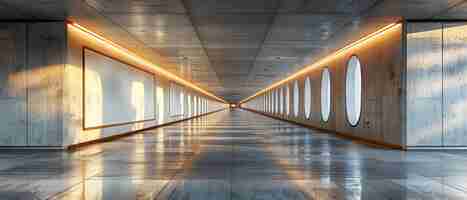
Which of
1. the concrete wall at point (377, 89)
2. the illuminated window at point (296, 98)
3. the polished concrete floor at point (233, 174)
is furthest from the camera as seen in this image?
the illuminated window at point (296, 98)

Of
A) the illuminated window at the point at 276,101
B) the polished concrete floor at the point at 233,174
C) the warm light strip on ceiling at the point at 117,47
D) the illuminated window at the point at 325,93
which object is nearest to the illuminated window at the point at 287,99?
the illuminated window at the point at 276,101

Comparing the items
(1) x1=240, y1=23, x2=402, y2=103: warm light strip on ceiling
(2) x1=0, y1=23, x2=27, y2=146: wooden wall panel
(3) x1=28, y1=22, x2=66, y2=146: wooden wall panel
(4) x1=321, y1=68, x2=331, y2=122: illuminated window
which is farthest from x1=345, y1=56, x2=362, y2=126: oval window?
(2) x1=0, y1=23, x2=27, y2=146: wooden wall panel

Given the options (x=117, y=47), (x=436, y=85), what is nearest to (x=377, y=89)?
(x=436, y=85)

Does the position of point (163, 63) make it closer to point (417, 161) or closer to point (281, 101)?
point (417, 161)

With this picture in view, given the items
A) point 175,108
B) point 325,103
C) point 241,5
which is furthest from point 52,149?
point 175,108

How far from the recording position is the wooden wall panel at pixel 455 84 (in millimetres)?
12617

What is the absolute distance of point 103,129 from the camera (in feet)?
55.4

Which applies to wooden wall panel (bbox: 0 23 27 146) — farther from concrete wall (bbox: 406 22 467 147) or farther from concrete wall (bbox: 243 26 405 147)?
concrete wall (bbox: 406 22 467 147)

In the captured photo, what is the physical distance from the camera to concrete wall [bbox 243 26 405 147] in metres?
13.2

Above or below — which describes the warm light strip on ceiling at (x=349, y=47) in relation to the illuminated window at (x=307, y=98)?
above

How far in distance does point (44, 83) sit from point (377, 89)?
34.8ft

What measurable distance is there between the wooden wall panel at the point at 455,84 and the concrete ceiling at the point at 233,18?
729mm

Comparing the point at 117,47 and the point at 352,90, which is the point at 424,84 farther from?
the point at 117,47

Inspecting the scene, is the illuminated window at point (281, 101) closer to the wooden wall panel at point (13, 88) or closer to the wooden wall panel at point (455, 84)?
the wooden wall panel at point (455, 84)
